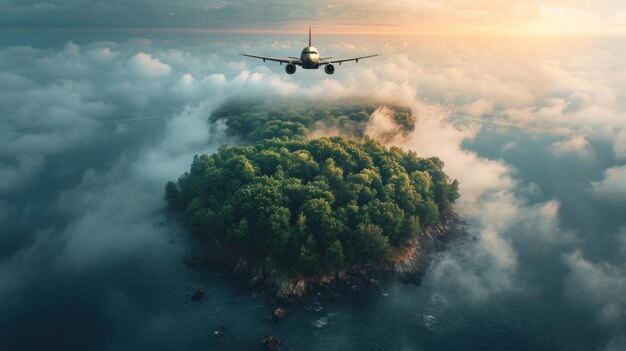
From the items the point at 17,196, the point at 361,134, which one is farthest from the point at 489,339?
the point at 17,196

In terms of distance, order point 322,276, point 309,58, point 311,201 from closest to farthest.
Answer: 1. point 309,58
2. point 322,276
3. point 311,201

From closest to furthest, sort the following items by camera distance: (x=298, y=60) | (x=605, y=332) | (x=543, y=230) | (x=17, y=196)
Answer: (x=298, y=60) → (x=605, y=332) → (x=543, y=230) → (x=17, y=196)

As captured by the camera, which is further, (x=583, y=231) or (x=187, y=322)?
(x=583, y=231)

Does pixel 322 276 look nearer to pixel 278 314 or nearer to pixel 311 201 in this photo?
pixel 278 314

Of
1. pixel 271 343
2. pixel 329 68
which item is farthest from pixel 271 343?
pixel 329 68

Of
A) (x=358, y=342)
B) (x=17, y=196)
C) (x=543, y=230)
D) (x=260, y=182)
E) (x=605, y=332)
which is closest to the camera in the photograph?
(x=358, y=342)

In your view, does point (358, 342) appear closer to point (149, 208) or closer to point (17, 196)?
point (149, 208)

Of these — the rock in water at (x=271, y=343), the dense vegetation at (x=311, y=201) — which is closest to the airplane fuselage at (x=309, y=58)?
the dense vegetation at (x=311, y=201)

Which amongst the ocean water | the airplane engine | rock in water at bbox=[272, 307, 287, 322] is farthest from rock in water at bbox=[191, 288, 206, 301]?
the airplane engine
